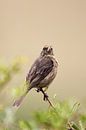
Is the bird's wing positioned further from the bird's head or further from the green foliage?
the green foliage

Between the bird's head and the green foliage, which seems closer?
the green foliage

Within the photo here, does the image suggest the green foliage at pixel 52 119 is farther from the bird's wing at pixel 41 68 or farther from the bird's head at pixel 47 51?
the bird's head at pixel 47 51

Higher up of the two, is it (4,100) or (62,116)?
(4,100)

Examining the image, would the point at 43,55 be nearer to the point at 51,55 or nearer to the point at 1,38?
the point at 51,55

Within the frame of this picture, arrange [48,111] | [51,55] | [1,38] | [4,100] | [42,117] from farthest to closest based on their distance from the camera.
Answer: [1,38], [51,55], [4,100], [48,111], [42,117]

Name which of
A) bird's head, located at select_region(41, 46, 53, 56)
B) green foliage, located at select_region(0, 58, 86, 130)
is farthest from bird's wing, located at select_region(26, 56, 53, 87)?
green foliage, located at select_region(0, 58, 86, 130)

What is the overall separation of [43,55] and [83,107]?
4.37 ft

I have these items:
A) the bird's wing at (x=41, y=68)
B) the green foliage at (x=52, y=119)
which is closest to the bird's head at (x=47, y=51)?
the bird's wing at (x=41, y=68)

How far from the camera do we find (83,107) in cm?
141

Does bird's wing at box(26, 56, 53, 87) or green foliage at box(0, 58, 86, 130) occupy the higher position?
bird's wing at box(26, 56, 53, 87)

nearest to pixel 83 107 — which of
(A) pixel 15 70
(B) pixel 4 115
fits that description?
(B) pixel 4 115

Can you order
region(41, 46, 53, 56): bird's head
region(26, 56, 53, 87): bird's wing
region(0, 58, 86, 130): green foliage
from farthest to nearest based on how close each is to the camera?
region(41, 46, 53, 56): bird's head → region(26, 56, 53, 87): bird's wing → region(0, 58, 86, 130): green foliage

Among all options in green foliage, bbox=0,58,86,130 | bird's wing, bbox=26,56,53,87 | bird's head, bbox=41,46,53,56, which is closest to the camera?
green foliage, bbox=0,58,86,130

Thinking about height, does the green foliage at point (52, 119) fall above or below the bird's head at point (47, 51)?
below
